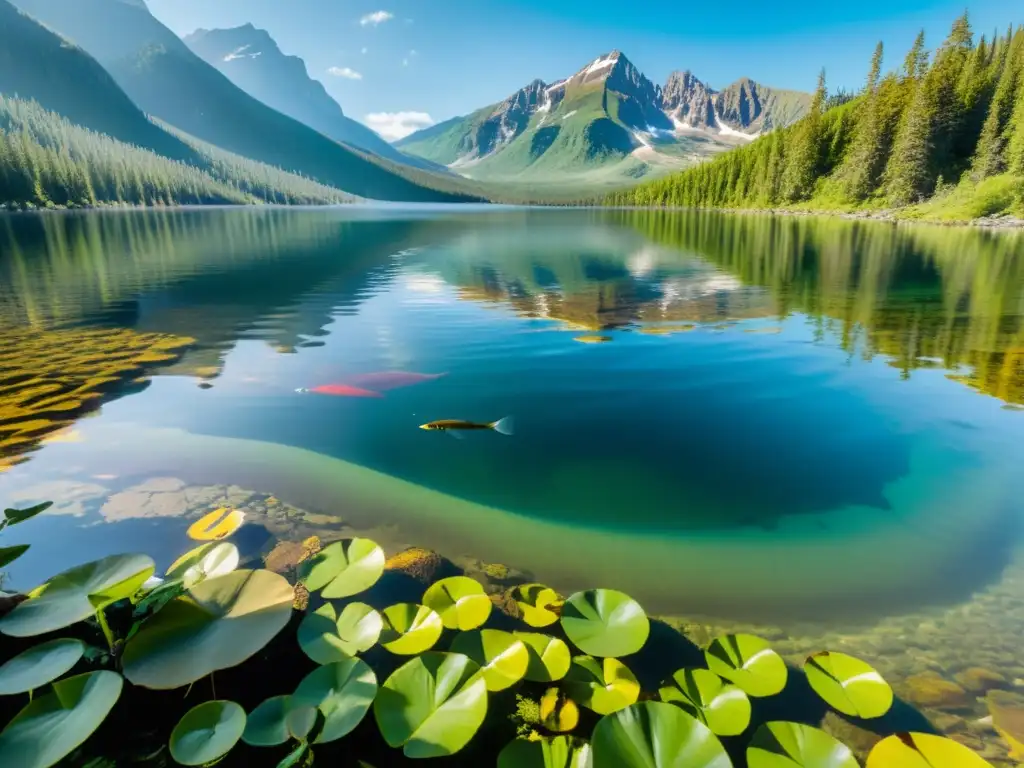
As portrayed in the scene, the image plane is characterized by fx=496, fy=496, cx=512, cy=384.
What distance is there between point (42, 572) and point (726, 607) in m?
7.54

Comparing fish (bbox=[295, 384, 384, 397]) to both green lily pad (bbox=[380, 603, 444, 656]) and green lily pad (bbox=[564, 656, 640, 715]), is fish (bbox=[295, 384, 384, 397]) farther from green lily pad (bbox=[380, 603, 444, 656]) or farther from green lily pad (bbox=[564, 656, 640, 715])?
green lily pad (bbox=[564, 656, 640, 715])

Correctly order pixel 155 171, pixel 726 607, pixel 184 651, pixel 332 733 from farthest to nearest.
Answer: pixel 155 171 → pixel 726 607 → pixel 184 651 → pixel 332 733

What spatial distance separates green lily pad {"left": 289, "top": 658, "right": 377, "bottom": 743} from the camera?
299 cm

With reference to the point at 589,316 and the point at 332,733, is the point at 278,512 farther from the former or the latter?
the point at 589,316

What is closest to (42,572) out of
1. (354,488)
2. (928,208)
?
(354,488)

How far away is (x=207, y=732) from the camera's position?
286cm

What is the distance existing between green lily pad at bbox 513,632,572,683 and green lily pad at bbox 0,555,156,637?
107 inches

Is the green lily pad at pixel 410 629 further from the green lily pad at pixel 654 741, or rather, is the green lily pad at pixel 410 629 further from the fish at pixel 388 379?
the fish at pixel 388 379

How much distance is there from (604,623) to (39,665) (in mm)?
3873

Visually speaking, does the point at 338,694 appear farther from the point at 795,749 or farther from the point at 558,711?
the point at 795,749

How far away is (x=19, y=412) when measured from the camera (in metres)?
9.88

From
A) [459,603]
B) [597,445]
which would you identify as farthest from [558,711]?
[597,445]

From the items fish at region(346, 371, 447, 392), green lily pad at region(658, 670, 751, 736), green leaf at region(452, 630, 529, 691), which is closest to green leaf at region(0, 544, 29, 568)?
green leaf at region(452, 630, 529, 691)

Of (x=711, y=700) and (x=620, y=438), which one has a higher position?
(x=711, y=700)
